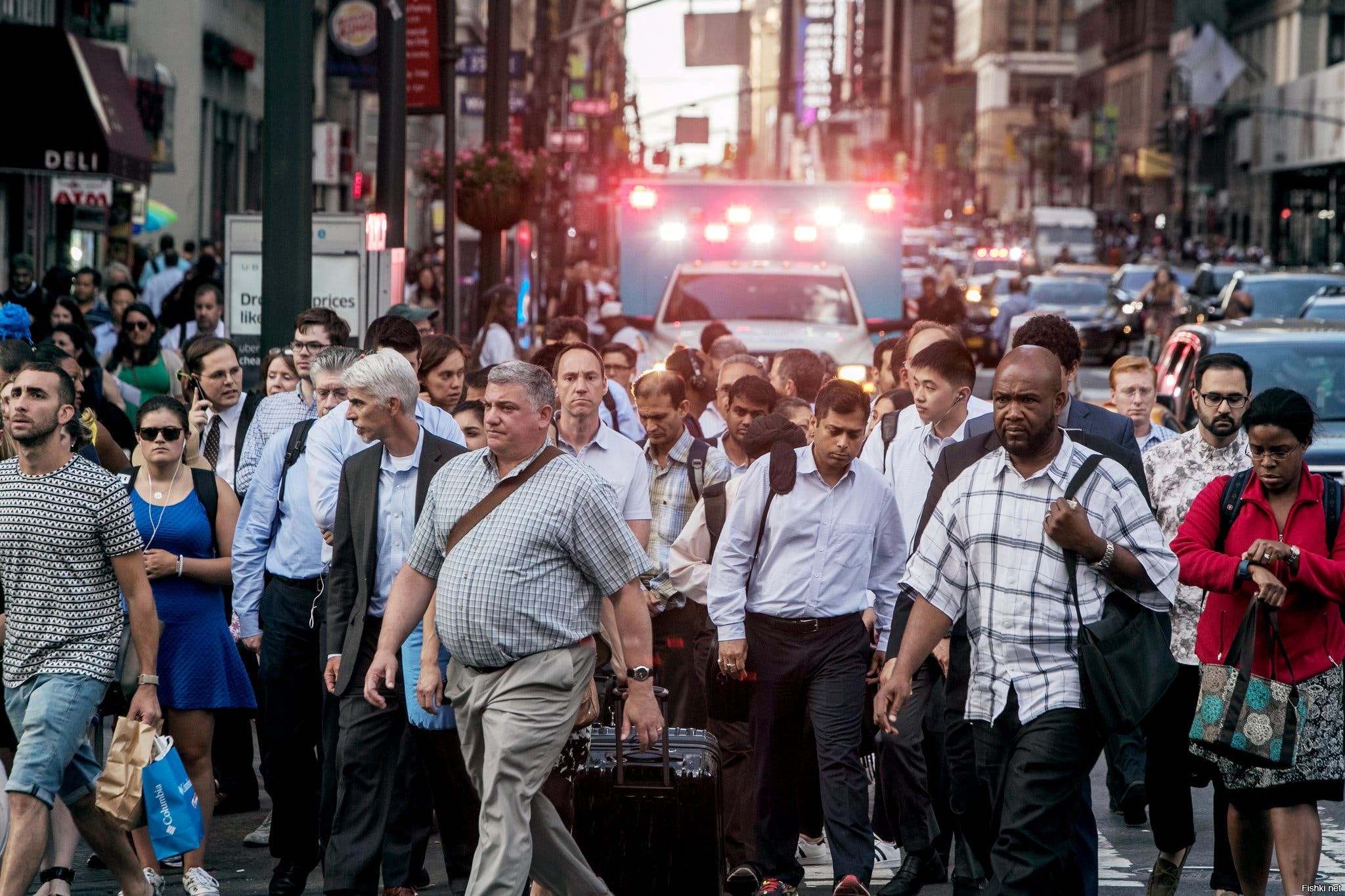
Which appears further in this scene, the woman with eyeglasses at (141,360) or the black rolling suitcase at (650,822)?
the woman with eyeglasses at (141,360)

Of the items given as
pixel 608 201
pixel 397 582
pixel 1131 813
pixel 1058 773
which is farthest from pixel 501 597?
pixel 608 201

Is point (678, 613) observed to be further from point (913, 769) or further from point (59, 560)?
point (59, 560)

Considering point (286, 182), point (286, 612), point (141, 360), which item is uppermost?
point (286, 182)

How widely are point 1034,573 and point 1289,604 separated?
130cm

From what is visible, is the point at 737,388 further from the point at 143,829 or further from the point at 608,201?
the point at 608,201

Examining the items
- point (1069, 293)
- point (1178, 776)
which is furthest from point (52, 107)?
point (1069, 293)

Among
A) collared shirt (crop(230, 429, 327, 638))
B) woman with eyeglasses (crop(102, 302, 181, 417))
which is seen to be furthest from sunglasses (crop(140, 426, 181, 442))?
woman with eyeglasses (crop(102, 302, 181, 417))

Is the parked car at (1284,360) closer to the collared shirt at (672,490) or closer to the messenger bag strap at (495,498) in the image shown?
the collared shirt at (672,490)

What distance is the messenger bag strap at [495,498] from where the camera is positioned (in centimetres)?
605

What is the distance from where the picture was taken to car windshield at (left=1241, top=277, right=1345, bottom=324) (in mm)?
25656

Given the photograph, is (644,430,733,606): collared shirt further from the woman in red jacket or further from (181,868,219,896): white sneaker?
the woman in red jacket

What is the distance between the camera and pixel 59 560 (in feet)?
20.9

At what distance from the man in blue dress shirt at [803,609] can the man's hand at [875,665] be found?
15mm

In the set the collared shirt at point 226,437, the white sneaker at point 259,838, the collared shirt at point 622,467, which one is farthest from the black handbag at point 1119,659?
the collared shirt at point 226,437
